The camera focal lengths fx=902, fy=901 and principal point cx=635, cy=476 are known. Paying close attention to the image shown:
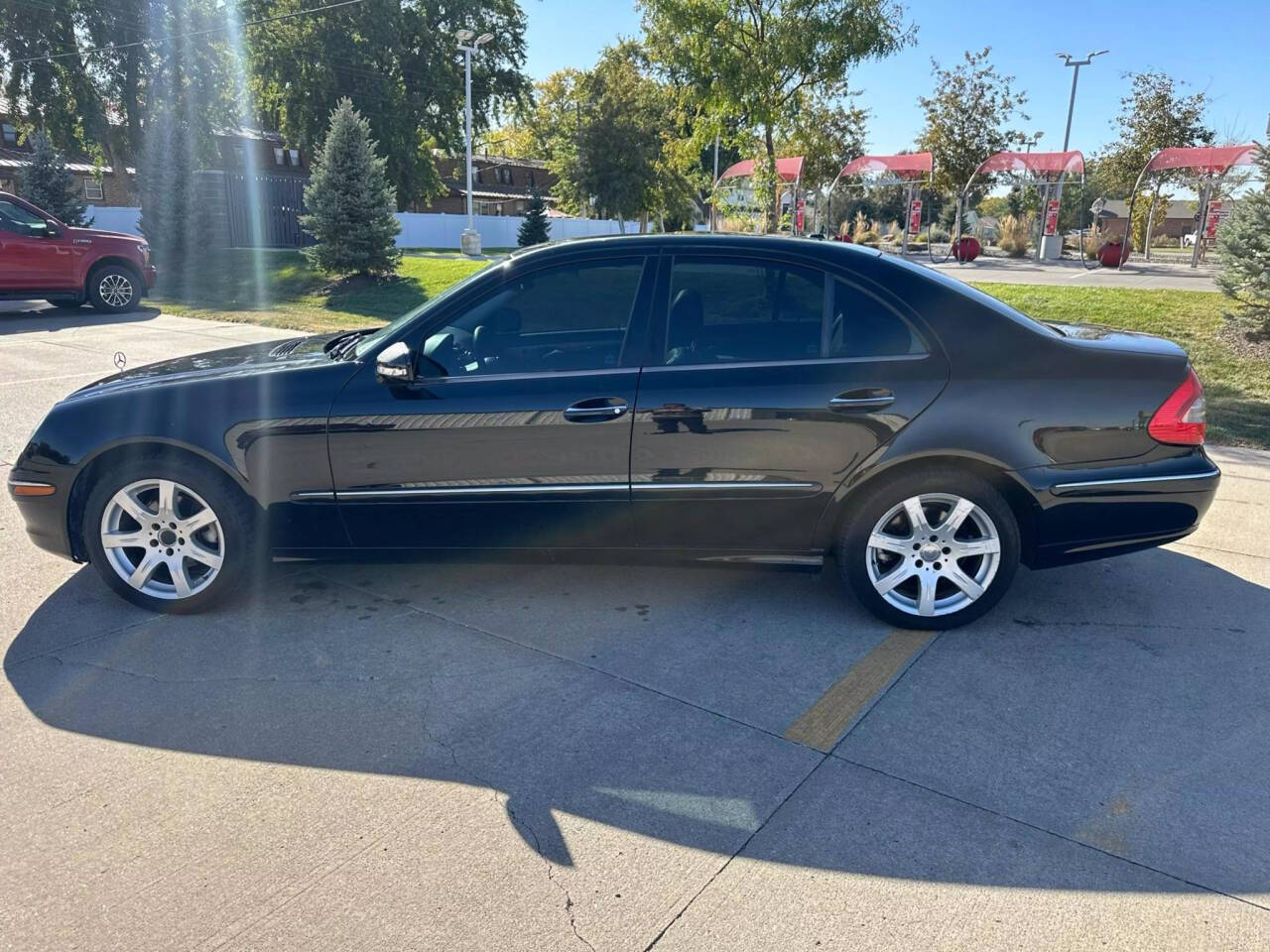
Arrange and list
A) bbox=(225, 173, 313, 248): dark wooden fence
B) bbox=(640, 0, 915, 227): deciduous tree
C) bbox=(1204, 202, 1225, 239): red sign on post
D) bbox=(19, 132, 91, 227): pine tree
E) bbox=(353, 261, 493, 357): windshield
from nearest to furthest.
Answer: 1. bbox=(353, 261, 493, 357): windshield
2. bbox=(640, 0, 915, 227): deciduous tree
3. bbox=(19, 132, 91, 227): pine tree
4. bbox=(1204, 202, 1225, 239): red sign on post
5. bbox=(225, 173, 313, 248): dark wooden fence

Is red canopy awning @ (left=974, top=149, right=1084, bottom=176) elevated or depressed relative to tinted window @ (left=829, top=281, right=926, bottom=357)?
elevated

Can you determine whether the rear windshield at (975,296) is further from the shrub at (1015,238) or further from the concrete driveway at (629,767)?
the shrub at (1015,238)

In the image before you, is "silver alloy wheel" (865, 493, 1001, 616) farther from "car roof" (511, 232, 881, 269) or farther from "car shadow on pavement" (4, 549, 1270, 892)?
"car roof" (511, 232, 881, 269)

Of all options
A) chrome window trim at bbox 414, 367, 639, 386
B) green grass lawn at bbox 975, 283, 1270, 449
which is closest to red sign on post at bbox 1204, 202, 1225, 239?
green grass lawn at bbox 975, 283, 1270, 449

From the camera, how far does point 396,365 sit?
3.68m

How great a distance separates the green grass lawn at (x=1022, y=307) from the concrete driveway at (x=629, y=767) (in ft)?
16.7

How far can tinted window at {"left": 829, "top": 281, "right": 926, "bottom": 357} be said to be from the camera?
12.3 feet

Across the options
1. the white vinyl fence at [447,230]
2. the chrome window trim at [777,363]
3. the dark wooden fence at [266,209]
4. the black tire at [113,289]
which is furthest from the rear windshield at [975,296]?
the white vinyl fence at [447,230]

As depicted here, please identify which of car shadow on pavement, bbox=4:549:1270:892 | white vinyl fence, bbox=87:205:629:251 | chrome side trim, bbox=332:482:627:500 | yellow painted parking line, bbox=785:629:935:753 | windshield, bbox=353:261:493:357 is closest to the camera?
car shadow on pavement, bbox=4:549:1270:892

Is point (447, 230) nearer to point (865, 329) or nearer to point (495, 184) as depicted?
point (495, 184)

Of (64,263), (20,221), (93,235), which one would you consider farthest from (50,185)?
(20,221)

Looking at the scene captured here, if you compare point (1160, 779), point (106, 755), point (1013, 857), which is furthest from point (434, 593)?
point (1160, 779)

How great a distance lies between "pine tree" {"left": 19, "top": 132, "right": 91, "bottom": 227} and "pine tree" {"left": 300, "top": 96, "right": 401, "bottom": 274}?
31.9 ft

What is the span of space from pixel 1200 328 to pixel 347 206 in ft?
47.4
